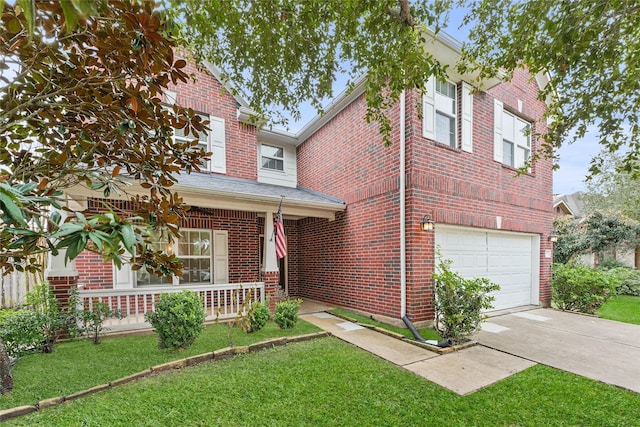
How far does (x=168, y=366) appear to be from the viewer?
4020mm

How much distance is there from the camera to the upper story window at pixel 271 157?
10.0 meters

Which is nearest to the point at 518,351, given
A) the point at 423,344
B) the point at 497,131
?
the point at 423,344

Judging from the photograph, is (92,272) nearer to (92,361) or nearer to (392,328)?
(92,361)

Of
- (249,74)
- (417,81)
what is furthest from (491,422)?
(249,74)

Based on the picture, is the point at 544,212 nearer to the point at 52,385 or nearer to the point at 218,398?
the point at 218,398

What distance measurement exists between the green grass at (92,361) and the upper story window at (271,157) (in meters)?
5.99

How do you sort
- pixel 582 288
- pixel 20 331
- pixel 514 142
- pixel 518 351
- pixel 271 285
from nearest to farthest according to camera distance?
pixel 20 331
pixel 518 351
pixel 271 285
pixel 582 288
pixel 514 142

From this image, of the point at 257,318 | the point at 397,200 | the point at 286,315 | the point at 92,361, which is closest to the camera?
the point at 92,361

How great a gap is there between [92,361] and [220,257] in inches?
149

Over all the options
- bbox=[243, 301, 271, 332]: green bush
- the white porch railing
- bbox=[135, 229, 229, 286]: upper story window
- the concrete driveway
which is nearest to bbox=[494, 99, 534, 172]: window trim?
the concrete driveway

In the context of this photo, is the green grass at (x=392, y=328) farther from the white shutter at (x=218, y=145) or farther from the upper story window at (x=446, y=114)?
the white shutter at (x=218, y=145)

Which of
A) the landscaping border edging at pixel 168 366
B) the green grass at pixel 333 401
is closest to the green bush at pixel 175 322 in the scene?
the landscaping border edging at pixel 168 366

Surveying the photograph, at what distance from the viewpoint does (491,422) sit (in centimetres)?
293

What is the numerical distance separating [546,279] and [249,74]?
32.2 feet
